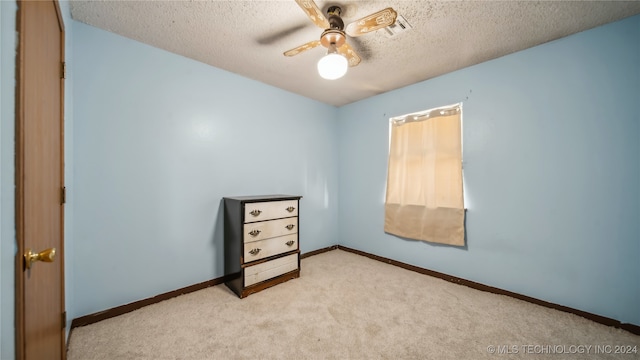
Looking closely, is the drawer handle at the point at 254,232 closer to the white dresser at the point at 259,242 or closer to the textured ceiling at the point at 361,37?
the white dresser at the point at 259,242

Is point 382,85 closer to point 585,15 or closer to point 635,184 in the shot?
point 585,15

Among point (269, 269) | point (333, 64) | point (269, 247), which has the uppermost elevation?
point (333, 64)

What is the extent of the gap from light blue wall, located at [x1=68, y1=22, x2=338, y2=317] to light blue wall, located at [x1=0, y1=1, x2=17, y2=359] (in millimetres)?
1537

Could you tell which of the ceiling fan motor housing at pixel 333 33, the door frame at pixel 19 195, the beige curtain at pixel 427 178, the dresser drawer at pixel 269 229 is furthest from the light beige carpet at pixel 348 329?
the ceiling fan motor housing at pixel 333 33

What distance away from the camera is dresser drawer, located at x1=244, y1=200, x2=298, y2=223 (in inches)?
97.4

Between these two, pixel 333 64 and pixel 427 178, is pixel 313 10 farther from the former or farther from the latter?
pixel 427 178

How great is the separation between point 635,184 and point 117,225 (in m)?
4.21

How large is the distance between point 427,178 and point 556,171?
3.77 ft

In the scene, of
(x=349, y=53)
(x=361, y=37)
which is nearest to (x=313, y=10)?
(x=349, y=53)

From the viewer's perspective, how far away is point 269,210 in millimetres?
2637

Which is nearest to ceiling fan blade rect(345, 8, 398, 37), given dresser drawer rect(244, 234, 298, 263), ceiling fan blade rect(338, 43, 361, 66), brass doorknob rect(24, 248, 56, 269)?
ceiling fan blade rect(338, 43, 361, 66)

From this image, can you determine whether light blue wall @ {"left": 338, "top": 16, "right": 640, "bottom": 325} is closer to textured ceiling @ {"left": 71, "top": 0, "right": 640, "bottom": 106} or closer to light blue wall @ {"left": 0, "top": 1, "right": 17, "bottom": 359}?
textured ceiling @ {"left": 71, "top": 0, "right": 640, "bottom": 106}

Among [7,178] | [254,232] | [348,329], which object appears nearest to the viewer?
[7,178]

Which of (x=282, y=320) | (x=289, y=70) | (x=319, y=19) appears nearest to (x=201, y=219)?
(x=282, y=320)
